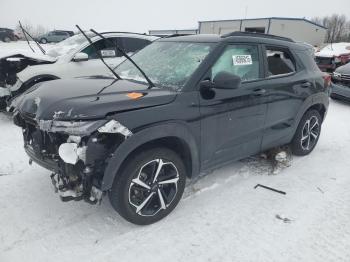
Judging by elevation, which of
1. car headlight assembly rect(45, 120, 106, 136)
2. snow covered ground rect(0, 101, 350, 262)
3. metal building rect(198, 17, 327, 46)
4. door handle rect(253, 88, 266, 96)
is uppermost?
car headlight assembly rect(45, 120, 106, 136)

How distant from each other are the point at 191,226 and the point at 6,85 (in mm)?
5135

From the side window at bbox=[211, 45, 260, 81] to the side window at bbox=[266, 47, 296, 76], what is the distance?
25 centimetres

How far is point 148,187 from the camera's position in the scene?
9.94 feet

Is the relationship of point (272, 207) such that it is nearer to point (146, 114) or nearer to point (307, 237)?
point (307, 237)

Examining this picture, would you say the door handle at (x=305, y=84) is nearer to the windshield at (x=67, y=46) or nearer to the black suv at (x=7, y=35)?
the windshield at (x=67, y=46)

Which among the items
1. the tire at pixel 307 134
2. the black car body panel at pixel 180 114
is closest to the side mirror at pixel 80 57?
the black car body panel at pixel 180 114

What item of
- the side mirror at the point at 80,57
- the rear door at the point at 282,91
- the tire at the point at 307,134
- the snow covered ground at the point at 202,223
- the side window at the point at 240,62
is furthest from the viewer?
the side mirror at the point at 80,57

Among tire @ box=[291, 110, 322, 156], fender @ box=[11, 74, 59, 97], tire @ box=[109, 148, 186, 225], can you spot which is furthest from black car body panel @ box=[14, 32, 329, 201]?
fender @ box=[11, 74, 59, 97]

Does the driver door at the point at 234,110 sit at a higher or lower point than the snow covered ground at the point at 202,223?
higher

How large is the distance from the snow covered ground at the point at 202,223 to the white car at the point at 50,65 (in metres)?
2.33

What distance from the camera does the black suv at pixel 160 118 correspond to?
2.66 meters

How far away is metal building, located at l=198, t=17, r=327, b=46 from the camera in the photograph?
3541cm

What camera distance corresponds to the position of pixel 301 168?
15.1 feet

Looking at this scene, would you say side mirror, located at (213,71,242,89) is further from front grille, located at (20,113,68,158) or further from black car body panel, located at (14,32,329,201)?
front grille, located at (20,113,68,158)
